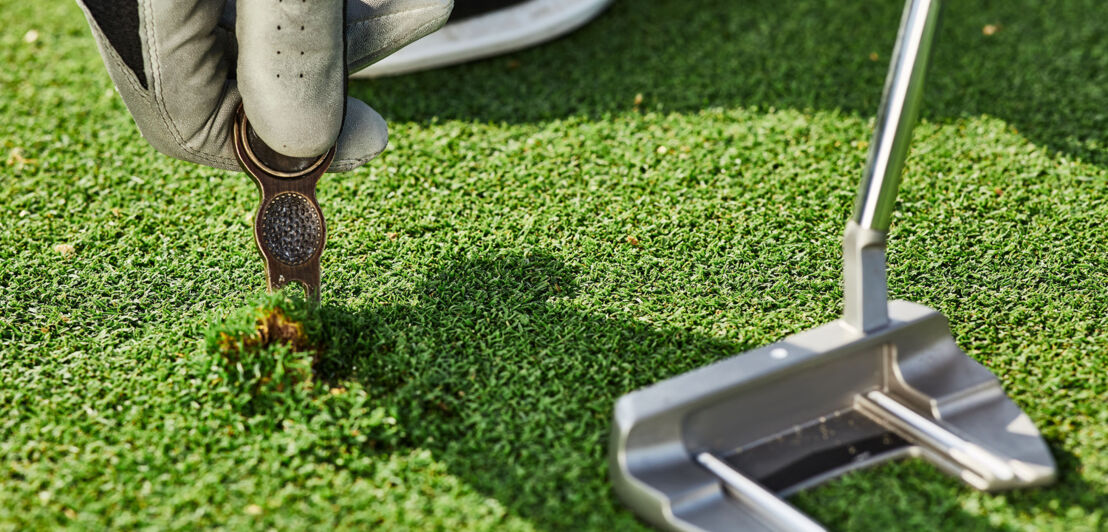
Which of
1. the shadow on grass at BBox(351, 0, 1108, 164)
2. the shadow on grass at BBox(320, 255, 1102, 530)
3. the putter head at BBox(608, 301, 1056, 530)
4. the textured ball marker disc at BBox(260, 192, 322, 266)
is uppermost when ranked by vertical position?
the shadow on grass at BBox(351, 0, 1108, 164)

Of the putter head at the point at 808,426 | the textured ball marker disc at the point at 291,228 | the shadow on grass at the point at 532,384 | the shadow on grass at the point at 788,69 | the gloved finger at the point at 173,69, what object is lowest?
the shadow on grass at the point at 532,384

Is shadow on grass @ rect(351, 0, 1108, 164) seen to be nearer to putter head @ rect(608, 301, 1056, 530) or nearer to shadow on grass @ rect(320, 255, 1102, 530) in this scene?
shadow on grass @ rect(320, 255, 1102, 530)

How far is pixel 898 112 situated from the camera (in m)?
1.53

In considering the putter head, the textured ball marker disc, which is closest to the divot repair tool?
the textured ball marker disc

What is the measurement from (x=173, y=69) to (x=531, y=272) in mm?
834

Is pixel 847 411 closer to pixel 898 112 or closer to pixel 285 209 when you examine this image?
pixel 898 112

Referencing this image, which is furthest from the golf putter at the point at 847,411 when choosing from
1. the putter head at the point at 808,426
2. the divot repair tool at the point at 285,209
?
the divot repair tool at the point at 285,209

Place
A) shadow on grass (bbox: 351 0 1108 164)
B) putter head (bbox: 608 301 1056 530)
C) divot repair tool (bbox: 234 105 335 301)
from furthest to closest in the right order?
shadow on grass (bbox: 351 0 1108 164), divot repair tool (bbox: 234 105 335 301), putter head (bbox: 608 301 1056 530)

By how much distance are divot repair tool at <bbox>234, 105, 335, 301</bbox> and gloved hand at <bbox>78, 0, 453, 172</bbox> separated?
Answer: 46 millimetres

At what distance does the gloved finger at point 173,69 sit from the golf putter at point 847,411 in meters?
0.93

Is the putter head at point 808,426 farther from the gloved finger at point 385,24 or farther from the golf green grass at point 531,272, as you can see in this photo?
the gloved finger at point 385,24

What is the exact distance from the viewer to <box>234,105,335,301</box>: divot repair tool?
178 centimetres

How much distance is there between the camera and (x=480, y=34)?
304 centimetres

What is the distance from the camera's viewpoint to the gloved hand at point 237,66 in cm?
162
